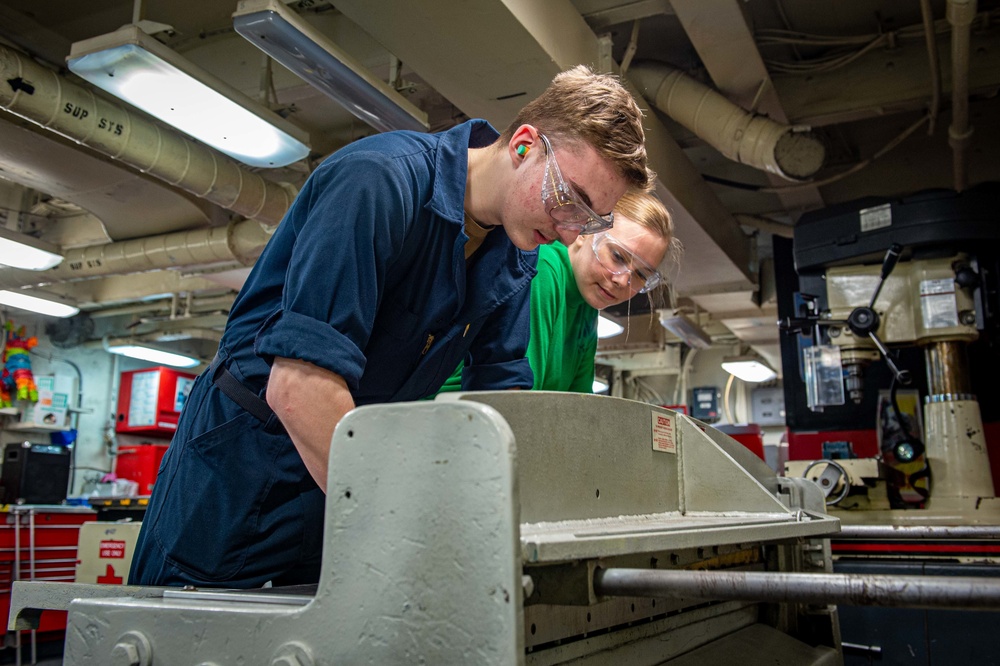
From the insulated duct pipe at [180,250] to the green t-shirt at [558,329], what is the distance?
2.96 meters

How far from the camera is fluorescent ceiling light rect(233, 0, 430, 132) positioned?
2412 mm

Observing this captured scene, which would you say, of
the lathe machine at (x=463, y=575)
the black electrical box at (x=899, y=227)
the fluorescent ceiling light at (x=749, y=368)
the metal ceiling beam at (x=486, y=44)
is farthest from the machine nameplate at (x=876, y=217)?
the fluorescent ceiling light at (x=749, y=368)

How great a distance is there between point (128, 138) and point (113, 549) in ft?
9.13

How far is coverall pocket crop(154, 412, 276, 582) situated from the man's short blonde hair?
0.62m

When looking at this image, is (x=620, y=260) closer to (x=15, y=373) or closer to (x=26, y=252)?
(x=26, y=252)

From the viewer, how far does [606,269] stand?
195 cm

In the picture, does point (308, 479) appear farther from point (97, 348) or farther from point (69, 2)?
point (97, 348)

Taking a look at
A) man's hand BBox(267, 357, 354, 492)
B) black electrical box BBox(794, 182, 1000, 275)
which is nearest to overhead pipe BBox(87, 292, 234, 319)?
black electrical box BBox(794, 182, 1000, 275)

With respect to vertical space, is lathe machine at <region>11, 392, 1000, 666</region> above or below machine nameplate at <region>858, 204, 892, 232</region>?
below

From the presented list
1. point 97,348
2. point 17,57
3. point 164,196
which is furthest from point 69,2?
point 97,348

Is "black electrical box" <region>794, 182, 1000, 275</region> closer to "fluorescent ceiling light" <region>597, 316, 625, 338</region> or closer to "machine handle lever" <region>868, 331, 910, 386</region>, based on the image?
"machine handle lever" <region>868, 331, 910, 386</region>

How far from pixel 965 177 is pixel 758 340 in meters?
4.06

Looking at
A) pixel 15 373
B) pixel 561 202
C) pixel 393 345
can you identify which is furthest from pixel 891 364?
pixel 15 373

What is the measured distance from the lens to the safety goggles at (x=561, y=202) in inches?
47.8
